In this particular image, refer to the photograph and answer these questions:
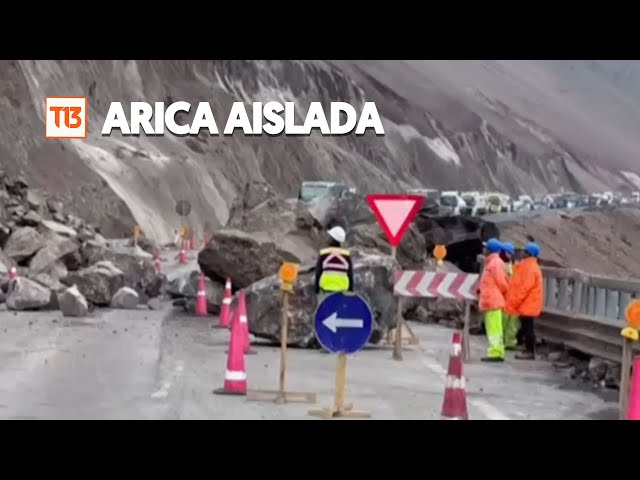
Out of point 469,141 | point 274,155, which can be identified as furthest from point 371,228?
point 274,155

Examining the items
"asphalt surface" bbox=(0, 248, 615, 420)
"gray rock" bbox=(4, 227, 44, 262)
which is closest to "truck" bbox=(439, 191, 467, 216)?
"gray rock" bbox=(4, 227, 44, 262)

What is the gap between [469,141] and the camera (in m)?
46.0

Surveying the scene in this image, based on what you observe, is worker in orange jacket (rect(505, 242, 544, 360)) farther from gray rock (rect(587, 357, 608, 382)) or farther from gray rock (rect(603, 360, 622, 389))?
gray rock (rect(603, 360, 622, 389))

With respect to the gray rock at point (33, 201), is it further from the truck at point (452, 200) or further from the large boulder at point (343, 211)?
the truck at point (452, 200)

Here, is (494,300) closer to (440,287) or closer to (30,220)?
(440,287)

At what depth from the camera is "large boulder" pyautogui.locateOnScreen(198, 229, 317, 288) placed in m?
22.6

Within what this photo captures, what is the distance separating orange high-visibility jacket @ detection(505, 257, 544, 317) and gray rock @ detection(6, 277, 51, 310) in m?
8.89

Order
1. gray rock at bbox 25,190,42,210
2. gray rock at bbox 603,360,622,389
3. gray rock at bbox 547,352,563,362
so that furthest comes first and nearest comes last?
gray rock at bbox 25,190,42,210 → gray rock at bbox 547,352,563,362 → gray rock at bbox 603,360,622,389

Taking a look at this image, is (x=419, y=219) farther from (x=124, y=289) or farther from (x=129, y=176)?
(x=129, y=176)

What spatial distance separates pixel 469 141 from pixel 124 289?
82.0 feet

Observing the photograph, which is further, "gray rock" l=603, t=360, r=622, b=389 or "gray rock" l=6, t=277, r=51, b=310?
"gray rock" l=6, t=277, r=51, b=310

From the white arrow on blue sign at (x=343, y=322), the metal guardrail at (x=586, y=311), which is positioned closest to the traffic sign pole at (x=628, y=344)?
the metal guardrail at (x=586, y=311)

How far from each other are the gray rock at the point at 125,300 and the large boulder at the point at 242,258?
1502mm

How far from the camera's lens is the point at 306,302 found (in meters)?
17.7
